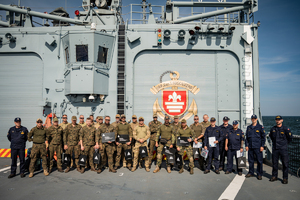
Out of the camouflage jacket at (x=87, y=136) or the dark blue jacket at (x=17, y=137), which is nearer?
the dark blue jacket at (x=17, y=137)

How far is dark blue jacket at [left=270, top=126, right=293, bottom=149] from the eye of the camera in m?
5.52

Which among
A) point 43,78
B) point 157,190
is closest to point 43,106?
point 43,78

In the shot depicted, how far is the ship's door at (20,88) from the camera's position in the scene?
27.8 ft

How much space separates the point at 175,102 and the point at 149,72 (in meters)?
1.69

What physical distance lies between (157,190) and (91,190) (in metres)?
1.67

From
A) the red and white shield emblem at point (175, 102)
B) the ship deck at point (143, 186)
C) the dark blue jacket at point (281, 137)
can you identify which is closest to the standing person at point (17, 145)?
the ship deck at point (143, 186)

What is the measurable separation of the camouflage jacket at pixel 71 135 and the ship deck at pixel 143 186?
98cm

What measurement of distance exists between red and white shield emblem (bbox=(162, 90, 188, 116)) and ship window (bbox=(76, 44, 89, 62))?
3568 millimetres

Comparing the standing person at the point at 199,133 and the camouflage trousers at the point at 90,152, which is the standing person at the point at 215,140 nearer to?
the standing person at the point at 199,133

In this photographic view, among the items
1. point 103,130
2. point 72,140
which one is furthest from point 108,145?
point 72,140

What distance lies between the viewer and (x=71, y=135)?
6.42 m

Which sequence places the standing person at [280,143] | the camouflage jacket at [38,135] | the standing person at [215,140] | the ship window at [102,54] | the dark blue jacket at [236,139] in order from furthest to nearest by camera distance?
the ship window at [102,54] < the standing person at [215,140] < the dark blue jacket at [236,139] < the camouflage jacket at [38,135] < the standing person at [280,143]

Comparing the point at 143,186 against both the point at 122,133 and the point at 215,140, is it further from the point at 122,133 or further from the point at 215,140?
the point at 215,140

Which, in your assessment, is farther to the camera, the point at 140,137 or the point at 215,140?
the point at 140,137
